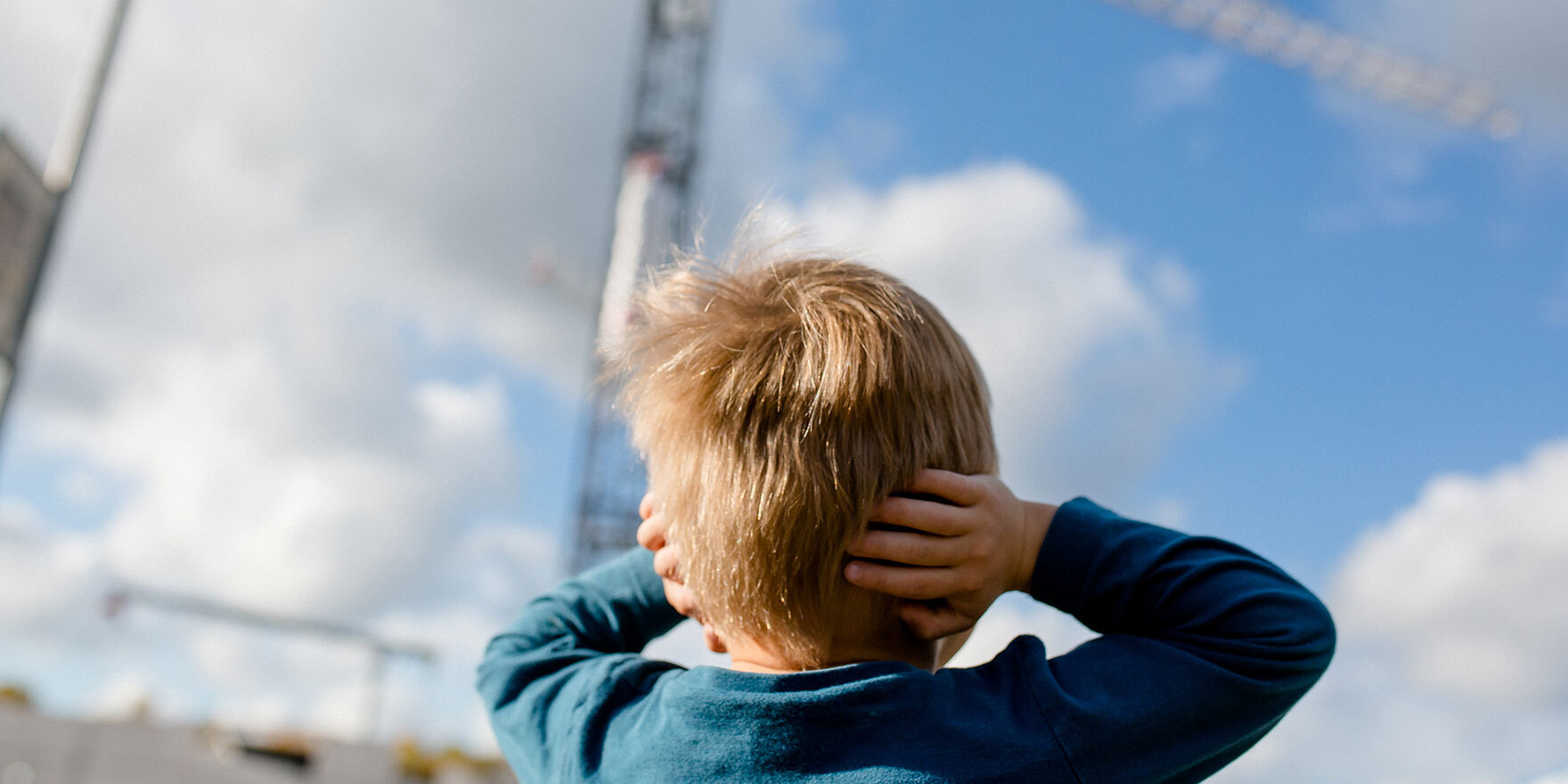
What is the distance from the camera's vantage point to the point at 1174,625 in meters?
1.01

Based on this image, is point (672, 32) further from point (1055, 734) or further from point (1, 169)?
point (1055, 734)

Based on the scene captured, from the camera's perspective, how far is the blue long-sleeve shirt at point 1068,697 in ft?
3.08

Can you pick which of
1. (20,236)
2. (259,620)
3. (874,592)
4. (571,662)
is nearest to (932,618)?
(874,592)

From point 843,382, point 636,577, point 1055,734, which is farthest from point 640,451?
point 1055,734

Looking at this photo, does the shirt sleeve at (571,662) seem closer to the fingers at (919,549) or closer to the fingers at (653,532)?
the fingers at (653,532)

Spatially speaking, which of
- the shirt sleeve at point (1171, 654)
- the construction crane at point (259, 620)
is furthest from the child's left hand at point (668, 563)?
the construction crane at point (259, 620)

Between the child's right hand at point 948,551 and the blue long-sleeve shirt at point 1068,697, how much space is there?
5cm

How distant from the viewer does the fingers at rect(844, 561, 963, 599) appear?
0.98m

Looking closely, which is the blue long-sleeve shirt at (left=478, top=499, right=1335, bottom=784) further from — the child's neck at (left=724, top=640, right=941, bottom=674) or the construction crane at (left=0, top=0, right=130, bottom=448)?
the construction crane at (left=0, top=0, right=130, bottom=448)

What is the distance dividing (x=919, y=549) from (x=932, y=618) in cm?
9

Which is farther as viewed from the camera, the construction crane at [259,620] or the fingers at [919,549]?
the construction crane at [259,620]

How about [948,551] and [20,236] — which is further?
[20,236]

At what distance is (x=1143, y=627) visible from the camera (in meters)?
1.04

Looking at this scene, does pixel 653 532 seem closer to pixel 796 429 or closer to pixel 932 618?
pixel 796 429
